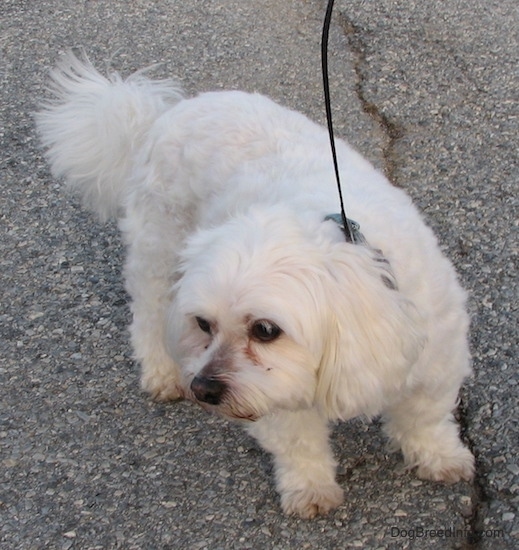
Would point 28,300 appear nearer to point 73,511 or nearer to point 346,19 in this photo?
point 73,511

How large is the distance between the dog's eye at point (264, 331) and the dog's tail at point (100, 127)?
1570 mm

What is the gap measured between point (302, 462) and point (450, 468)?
1.73 ft

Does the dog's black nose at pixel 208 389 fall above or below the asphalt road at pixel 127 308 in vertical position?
above

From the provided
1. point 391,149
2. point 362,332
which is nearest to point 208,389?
point 362,332

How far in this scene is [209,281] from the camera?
7.37ft

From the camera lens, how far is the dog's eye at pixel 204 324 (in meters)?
2.34

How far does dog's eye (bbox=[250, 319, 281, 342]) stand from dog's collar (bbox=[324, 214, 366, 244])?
34 cm

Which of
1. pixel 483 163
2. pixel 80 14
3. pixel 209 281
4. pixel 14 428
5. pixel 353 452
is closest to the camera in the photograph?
pixel 209 281

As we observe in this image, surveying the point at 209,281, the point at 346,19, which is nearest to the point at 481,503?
the point at 209,281

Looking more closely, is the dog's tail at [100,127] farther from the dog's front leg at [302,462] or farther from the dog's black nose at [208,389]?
the dog's black nose at [208,389]

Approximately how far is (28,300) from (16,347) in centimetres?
38

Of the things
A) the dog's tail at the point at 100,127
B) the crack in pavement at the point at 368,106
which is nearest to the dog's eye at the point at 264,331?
the dog's tail at the point at 100,127

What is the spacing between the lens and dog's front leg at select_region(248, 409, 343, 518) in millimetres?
2734

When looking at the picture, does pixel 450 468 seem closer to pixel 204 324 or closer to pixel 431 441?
pixel 431 441
